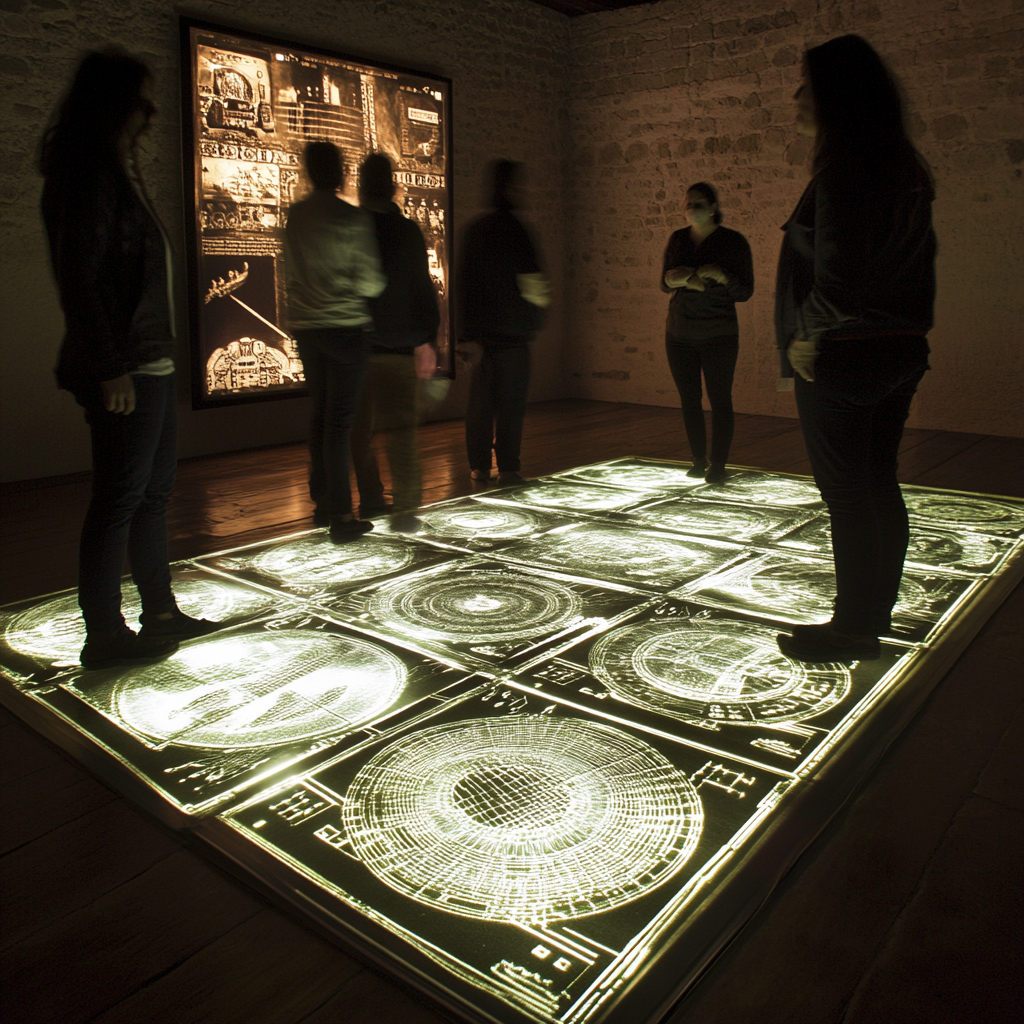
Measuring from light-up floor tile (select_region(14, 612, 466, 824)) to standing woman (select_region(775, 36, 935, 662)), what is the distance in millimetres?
1007

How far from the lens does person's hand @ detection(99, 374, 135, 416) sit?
71.1 inches

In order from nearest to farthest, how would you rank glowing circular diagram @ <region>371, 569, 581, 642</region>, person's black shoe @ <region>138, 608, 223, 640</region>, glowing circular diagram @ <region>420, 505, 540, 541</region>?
person's black shoe @ <region>138, 608, 223, 640</region>
glowing circular diagram @ <region>371, 569, 581, 642</region>
glowing circular diagram @ <region>420, 505, 540, 541</region>

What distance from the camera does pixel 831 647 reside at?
6.88ft

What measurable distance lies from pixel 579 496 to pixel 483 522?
0.64 metres

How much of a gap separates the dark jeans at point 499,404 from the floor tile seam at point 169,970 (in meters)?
2.89

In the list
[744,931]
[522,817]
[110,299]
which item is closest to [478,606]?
[522,817]

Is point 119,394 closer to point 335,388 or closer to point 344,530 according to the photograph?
point 335,388

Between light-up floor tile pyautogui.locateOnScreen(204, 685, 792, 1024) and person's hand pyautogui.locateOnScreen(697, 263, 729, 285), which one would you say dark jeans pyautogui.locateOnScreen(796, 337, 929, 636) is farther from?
person's hand pyautogui.locateOnScreen(697, 263, 729, 285)

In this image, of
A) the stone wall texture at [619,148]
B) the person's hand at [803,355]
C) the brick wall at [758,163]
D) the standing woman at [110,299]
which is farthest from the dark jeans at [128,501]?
the brick wall at [758,163]

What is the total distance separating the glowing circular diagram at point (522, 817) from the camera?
132 centimetres

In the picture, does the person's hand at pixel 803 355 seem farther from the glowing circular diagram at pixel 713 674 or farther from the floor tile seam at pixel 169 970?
the floor tile seam at pixel 169 970

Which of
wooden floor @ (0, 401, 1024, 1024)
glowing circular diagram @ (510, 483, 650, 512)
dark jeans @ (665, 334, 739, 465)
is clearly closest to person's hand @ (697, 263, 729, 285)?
dark jeans @ (665, 334, 739, 465)

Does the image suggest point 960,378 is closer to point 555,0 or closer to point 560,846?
point 555,0

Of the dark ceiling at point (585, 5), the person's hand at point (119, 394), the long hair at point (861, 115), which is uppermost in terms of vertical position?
the dark ceiling at point (585, 5)
